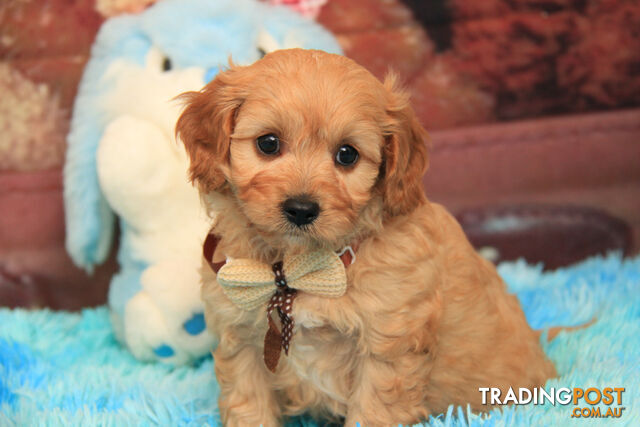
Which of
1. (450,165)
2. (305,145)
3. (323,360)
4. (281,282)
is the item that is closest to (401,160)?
(305,145)

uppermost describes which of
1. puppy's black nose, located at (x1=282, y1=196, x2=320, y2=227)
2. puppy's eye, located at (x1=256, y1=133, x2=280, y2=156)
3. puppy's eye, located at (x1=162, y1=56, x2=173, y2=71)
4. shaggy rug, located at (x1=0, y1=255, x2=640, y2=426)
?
puppy's eye, located at (x1=162, y1=56, x2=173, y2=71)

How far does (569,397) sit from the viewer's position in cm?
221

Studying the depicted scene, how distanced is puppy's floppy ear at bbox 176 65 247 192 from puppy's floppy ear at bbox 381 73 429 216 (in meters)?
0.42

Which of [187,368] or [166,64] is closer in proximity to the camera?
[187,368]

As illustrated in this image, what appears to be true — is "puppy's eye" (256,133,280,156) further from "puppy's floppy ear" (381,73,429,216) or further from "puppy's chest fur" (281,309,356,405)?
"puppy's chest fur" (281,309,356,405)

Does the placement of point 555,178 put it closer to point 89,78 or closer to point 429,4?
point 429,4

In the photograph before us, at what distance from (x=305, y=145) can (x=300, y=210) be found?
0.63 feet

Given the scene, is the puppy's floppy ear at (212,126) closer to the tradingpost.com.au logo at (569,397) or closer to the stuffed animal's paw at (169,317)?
the stuffed animal's paw at (169,317)

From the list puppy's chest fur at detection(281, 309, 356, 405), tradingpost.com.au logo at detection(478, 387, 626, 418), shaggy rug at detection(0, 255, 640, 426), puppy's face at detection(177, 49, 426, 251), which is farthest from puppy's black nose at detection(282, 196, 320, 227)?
tradingpost.com.au logo at detection(478, 387, 626, 418)

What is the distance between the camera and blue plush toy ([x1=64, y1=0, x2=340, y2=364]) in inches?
108

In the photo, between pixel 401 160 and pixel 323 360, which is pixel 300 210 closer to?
pixel 401 160

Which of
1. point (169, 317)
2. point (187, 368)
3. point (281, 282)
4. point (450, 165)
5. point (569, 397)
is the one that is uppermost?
point (450, 165)

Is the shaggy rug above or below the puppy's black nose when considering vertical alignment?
below

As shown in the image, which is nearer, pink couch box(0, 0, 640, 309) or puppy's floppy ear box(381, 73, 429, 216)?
puppy's floppy ear box(381, 73, 429, 216)
